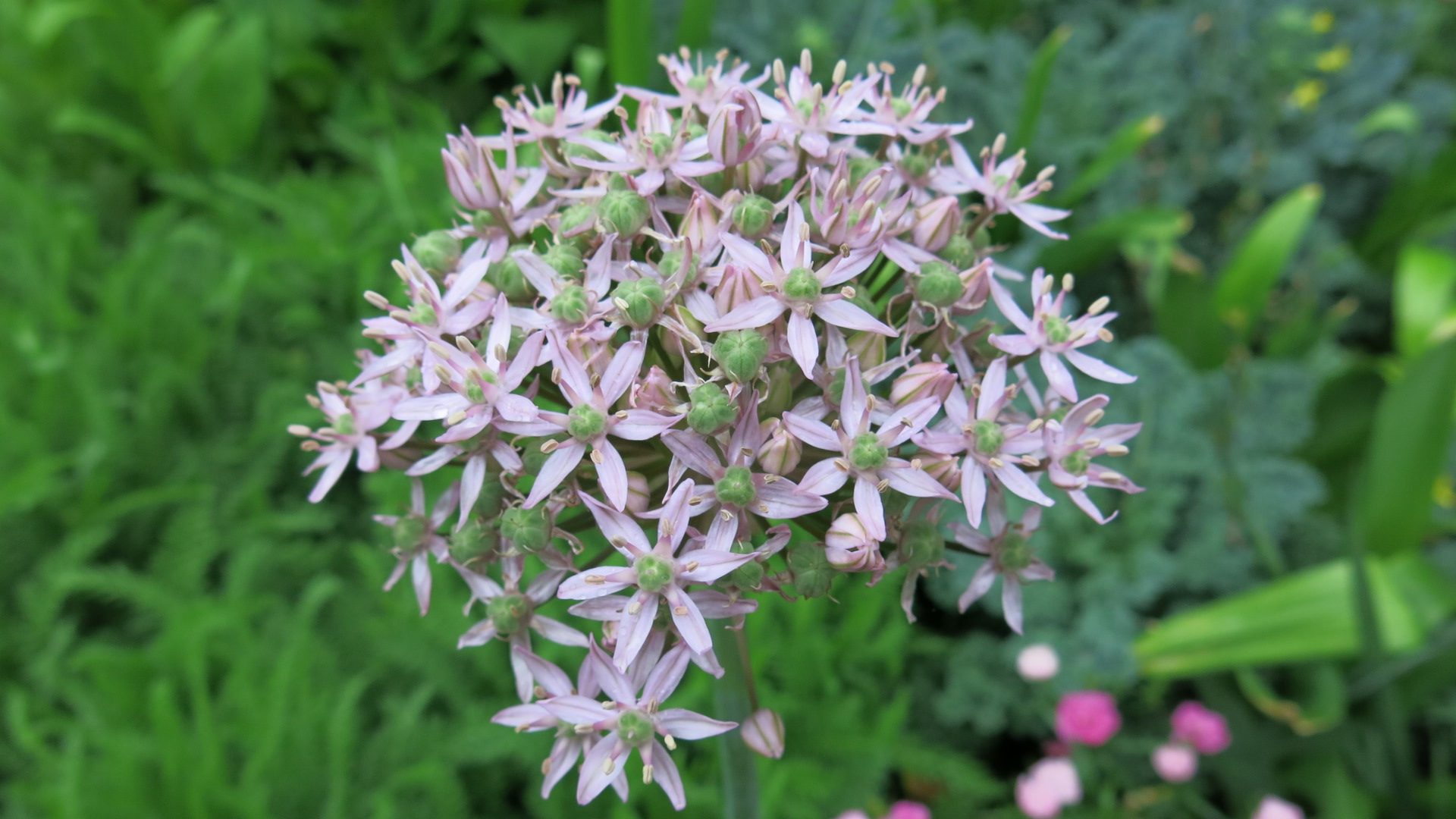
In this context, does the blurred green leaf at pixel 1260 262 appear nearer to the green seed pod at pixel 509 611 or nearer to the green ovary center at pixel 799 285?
the green ovary center at pixel 799 285

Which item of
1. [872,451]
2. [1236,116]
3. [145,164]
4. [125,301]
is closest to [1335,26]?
[1236,116]

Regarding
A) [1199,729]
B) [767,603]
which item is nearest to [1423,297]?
[1199,729]

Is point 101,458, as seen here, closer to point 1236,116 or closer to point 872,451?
point 872,451

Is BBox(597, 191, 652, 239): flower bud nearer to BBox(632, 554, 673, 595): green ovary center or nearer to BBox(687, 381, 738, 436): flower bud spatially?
BBox(687, 381, 738, 436): flower bud

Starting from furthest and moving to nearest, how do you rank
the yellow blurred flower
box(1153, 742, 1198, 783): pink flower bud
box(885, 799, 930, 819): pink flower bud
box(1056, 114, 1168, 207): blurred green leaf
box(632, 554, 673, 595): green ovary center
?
the yellow blurred flower → box(1056, 114, 1168, 207): blurred green leaf → box(1153, 742, 1198, 783): pink flower bud → box(885, 799, 930, 819): pink flower bud → box(632, 554, 673, 595): green ovary center

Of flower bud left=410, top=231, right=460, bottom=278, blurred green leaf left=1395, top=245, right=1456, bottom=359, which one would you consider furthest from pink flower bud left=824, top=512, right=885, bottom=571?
blurred green leaf left=1395, top=245, right=1456, bottom=359

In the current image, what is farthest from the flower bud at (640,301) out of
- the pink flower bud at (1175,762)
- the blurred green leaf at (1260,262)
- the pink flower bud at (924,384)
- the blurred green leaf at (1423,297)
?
the blurred green leaf at (1423,297)
